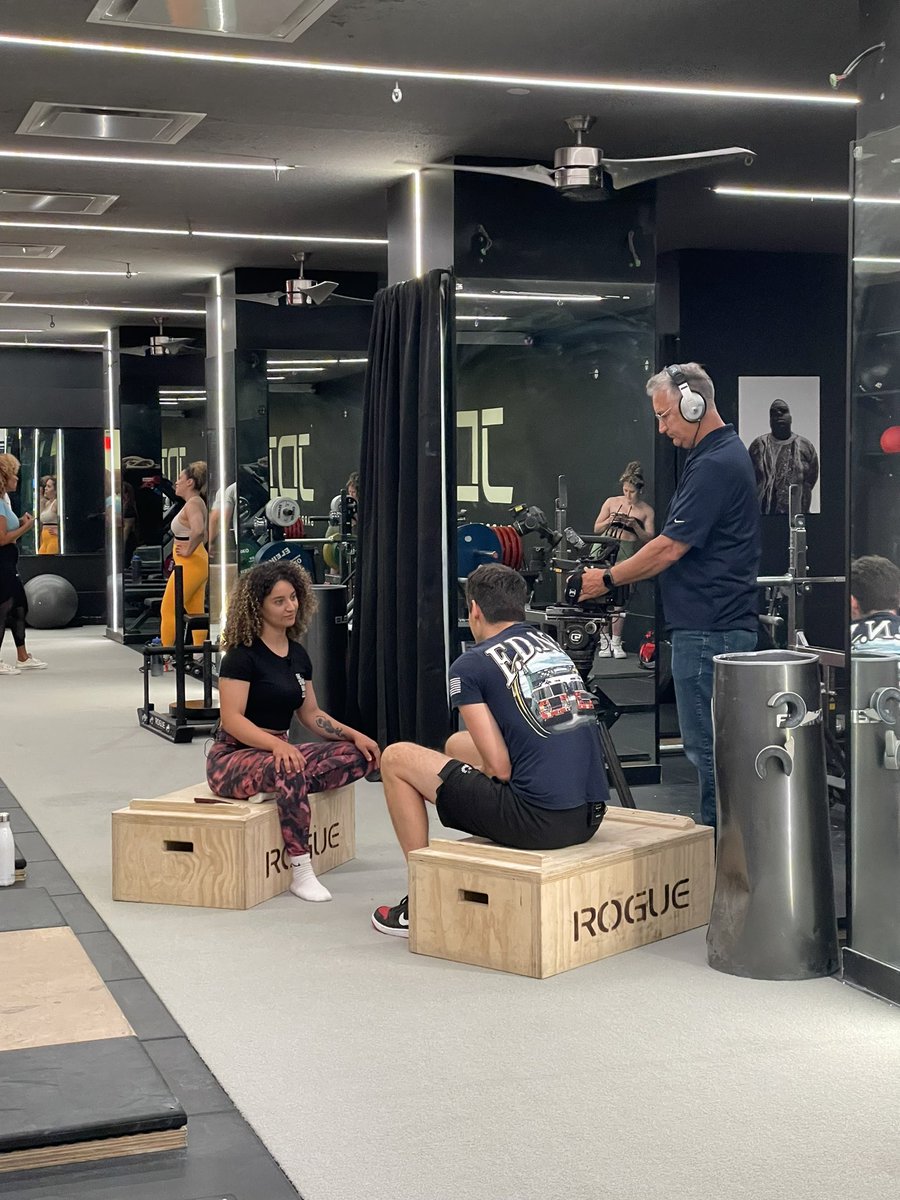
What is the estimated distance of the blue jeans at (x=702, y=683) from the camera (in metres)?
4.86

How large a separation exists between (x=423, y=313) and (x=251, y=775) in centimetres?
267

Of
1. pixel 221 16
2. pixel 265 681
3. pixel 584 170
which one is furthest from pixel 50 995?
pixel 584 170

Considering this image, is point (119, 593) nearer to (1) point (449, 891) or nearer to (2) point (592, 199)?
(2) point (592, 199)

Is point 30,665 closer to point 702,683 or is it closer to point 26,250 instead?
point 26,250

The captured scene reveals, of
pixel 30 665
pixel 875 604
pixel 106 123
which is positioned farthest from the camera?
pixel 30 665

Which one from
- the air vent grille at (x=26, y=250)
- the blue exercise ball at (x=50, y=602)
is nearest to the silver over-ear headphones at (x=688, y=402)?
the air vent grille at (x=26, y=250)

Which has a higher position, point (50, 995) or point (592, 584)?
point (592, 584)

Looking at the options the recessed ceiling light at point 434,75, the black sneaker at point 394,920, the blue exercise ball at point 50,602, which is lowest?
the black sneaker at point 394,920

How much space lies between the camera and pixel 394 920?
448 cm

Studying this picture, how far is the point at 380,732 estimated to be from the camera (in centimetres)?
700

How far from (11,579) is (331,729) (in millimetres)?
6380

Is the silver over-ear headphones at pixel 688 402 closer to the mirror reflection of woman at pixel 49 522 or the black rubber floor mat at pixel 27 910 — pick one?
the black rubber floor mat at pixel 27 910

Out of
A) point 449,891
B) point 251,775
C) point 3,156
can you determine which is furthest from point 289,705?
point 3,156

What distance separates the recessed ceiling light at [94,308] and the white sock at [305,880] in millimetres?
7893
